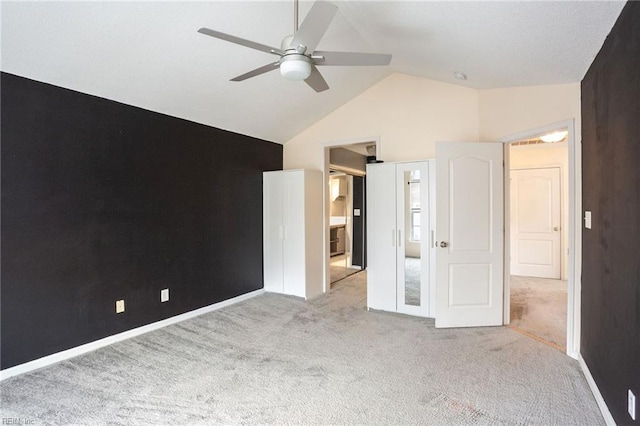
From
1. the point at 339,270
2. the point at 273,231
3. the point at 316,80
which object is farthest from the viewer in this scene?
the point at 339,270

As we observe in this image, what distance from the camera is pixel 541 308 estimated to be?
13.8 feet

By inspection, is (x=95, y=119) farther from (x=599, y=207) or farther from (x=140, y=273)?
(x=599, y=207)

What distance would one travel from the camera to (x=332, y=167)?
579cm

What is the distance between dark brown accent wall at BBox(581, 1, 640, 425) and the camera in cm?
166

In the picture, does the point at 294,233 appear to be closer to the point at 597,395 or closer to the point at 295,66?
the point at 295,66

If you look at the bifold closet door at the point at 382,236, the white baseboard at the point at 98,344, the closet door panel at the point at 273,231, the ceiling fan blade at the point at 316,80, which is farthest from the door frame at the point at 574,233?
the white baseboard at the point at 98,344

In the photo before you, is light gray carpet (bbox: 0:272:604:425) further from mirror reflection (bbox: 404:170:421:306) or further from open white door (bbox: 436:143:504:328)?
mirror reflection (bbox: 404:170:421:306)

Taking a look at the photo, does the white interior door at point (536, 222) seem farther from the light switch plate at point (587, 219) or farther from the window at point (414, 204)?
the light switch plate at point (587, 219)

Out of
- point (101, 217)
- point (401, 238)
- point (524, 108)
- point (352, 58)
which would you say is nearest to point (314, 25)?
point (352, 58)

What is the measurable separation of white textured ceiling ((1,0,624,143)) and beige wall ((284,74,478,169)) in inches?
12.5

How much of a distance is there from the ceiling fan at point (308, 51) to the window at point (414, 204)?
Answer: 2.03 meters

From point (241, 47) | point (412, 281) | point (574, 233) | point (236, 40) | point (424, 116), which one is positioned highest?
point (241, 47)

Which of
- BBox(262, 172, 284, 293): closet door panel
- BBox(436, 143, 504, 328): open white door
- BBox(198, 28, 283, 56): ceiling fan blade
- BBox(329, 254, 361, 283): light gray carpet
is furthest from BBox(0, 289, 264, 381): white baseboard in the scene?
BBox(198, 28, 283, 56): ceiling fan blade

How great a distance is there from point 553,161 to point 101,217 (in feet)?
22.6
